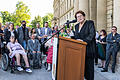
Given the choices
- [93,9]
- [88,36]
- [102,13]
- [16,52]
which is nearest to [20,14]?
[93,9]

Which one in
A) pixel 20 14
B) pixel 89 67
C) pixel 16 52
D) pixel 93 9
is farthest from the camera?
pixel 20 14

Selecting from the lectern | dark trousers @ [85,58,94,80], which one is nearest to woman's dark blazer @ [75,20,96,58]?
dark trousers @ [85,58,94,80]

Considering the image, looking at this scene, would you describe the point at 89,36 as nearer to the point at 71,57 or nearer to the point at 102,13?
the point at 71,57

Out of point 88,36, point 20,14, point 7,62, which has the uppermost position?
point 20,14

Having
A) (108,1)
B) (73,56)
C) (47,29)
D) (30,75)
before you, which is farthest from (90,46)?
(108,1)

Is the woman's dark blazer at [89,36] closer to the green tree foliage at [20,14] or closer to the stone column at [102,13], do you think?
the stone column at [102,13]

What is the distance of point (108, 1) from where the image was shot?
12.0 meters

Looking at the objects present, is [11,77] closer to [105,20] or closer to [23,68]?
[23,68]

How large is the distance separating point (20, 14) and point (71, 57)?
1528 inches

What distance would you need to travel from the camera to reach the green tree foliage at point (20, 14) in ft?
131

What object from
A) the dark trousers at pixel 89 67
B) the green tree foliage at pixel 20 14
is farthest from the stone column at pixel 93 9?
the green tree foliage at pixel 20 14

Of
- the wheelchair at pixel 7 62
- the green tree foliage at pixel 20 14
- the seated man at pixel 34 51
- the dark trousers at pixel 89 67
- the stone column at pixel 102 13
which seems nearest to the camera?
the dark trousers at pixel 89 67

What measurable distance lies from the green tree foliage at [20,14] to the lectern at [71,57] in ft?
125

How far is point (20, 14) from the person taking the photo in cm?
4016
